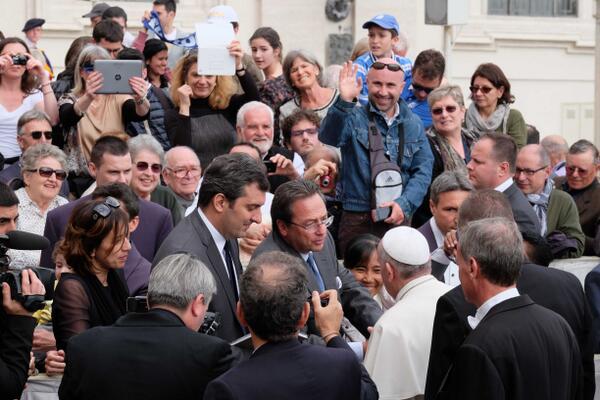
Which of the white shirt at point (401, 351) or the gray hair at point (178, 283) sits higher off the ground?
the gray hair at point (178, 283)

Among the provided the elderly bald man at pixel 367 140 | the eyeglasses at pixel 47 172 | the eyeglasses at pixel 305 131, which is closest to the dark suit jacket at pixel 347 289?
the elderly bald man at pixel 367 140

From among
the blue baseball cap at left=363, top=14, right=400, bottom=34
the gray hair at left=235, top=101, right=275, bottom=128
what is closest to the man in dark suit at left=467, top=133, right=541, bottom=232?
the gray hair at left=235, top=101, right=275, bottom=128

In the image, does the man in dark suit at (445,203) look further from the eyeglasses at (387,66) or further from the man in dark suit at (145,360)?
the man in dark suit at (145,360)

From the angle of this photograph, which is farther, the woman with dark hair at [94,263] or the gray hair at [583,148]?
the gray hair at [583,148]

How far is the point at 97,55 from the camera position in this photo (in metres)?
10.7

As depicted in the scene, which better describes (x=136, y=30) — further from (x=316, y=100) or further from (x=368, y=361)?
(x=368, y=361)

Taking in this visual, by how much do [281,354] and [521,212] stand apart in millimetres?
3774

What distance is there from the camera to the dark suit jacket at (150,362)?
18.5 feet

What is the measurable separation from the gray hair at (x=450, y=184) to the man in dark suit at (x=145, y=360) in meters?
3.27

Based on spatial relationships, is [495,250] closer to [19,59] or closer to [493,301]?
[493,301]

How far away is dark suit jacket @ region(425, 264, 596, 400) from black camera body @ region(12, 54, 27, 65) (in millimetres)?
5231

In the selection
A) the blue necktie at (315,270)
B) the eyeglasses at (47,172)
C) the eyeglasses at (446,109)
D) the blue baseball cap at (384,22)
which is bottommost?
the blue necktie at (315,270)

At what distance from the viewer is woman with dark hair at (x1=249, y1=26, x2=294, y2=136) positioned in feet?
37.9

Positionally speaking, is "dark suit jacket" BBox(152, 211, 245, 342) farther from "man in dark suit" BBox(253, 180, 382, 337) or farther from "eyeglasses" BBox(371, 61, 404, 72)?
"eyeglasses" BBox(371, 61, 404, 72)
